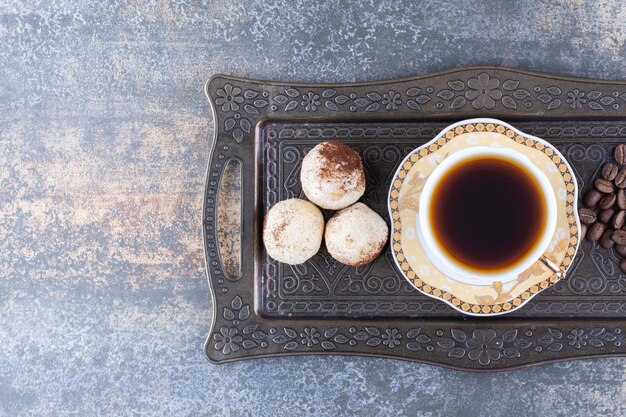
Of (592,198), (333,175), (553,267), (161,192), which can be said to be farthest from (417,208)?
(161,192)

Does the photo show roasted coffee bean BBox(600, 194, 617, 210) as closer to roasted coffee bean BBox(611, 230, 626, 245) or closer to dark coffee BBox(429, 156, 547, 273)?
roasted coffee bean BBox(611, 230, 626, 245)

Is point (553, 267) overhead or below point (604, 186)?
below

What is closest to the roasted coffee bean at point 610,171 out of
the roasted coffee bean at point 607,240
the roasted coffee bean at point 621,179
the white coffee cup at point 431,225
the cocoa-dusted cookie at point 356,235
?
the roasted coffee bean at point 621,179

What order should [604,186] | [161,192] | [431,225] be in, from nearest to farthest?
1. [431,225]
2. [604,186]
3. [161,192]

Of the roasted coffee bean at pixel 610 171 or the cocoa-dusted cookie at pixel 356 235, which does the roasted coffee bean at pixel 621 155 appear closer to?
the roasted coffee bean at pixel 610 171

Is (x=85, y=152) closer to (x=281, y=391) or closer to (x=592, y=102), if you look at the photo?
(x=281, y=391)

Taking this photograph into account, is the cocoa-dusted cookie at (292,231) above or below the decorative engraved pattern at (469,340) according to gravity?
above

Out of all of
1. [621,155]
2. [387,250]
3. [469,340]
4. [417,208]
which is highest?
[621,155]

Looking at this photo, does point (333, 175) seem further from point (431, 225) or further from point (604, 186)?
point (604, 186)
